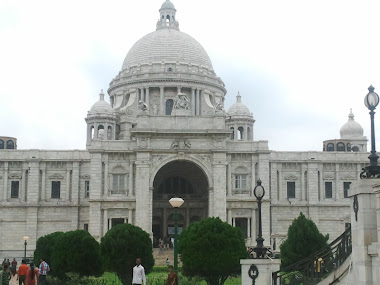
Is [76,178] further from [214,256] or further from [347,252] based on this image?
[347,252]

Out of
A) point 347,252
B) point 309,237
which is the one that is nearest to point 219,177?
point 309,237

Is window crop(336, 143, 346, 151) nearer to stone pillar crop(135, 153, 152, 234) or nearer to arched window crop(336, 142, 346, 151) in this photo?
arched window crop(336, 142, 346, 151)

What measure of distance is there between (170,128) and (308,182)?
55.6 ft

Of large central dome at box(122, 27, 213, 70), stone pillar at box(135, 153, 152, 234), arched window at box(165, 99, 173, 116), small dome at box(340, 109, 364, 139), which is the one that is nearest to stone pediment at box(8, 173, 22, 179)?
stone pillar at box(135, 153, 152, 234)

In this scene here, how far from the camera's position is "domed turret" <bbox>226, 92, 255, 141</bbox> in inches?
3061

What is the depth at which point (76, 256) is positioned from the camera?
32.5 meters

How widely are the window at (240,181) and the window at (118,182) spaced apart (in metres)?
10.9

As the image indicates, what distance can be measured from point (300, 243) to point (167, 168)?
29.5 metres

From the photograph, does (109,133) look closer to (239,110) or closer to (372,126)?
(239,110)

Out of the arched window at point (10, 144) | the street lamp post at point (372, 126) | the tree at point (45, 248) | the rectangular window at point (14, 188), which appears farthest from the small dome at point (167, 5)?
the street lamp post at point (372, 126)

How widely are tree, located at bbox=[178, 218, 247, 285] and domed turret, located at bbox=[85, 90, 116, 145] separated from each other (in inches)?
1661

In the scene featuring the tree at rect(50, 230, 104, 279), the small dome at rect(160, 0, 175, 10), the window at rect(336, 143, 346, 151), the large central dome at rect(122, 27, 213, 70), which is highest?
the small dome at rect(160, 0, 175, 10)

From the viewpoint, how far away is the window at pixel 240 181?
61.4 m

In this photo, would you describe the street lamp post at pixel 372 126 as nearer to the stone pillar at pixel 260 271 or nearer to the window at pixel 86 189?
the stone pillar at pixel 260 271
